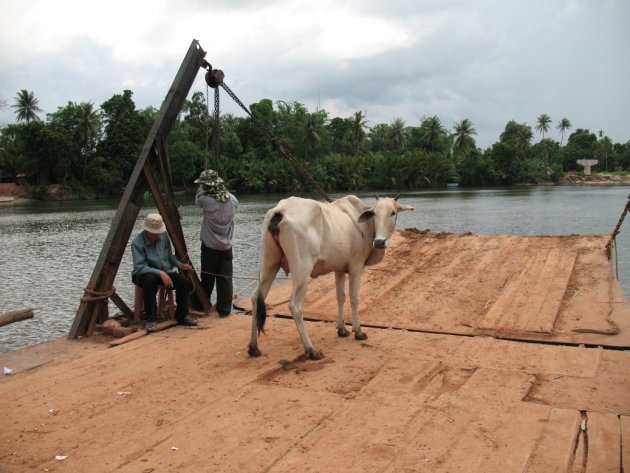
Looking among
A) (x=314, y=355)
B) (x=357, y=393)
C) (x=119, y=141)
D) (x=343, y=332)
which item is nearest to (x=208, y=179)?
(x=343, y=332)

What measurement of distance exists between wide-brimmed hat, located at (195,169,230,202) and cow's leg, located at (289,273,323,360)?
2.28 metres

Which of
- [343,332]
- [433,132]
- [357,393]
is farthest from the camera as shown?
[433,132]

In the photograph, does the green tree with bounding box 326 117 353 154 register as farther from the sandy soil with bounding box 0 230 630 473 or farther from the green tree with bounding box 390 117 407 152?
the sandy soil with bounding box 0 230 630 473

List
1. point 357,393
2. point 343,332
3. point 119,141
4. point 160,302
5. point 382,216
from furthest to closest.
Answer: point 119,141 < point 160,302 < point 343,332 < point 382,216 < point 357,393

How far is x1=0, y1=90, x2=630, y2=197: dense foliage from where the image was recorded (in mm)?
64500

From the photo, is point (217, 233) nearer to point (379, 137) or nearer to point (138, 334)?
point (138, 334)

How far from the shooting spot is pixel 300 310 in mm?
6285

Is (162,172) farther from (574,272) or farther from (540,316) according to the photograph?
(574,272)

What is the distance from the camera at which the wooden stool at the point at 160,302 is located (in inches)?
304

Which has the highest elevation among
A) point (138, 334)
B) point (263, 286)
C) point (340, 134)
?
point (340, 134)

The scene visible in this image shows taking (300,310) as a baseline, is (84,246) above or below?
below

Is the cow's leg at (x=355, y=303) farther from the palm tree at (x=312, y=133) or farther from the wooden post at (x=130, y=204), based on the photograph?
the palm tree at (x=312, y=133)

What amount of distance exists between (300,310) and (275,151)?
3025 inches

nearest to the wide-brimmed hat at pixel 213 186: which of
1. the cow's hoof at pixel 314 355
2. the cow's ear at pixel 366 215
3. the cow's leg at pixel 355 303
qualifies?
the cow's ear at pixel 366 215
